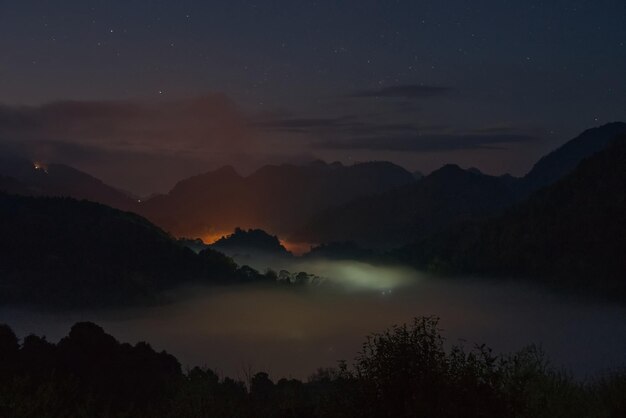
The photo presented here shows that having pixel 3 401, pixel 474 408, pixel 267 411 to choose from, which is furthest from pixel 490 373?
pixel 3 401

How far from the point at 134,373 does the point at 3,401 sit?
59874 mm

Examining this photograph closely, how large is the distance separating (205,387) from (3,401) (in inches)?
457

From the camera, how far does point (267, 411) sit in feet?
91.0

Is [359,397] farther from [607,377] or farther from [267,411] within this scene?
[607,377]

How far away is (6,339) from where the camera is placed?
7250 cm

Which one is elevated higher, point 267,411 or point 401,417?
point 401,417

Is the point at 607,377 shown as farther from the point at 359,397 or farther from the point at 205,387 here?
the point at 205,387

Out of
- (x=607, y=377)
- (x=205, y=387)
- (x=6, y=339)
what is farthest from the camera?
(x=6, y=339)

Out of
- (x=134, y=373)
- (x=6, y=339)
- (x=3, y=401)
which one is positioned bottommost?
(x=134, y=373)

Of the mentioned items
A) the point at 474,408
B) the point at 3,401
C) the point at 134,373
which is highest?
the point at 474,408

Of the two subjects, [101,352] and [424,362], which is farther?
[101,352]

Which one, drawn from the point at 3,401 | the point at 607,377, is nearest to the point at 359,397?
the point at 3,401

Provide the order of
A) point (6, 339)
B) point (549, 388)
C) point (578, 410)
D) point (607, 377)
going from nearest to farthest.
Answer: point (578, 410)
point (549, 388)
point (607, 377)
point (6, 339)

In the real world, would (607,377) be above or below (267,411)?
above
